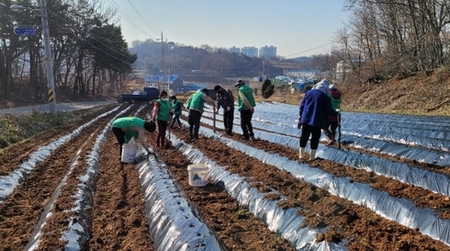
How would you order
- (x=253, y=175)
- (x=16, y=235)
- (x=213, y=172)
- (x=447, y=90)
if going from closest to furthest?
(x=16, y=235) < (x=253, y=175) < (x=213, y=172) < (x=447, y=90)

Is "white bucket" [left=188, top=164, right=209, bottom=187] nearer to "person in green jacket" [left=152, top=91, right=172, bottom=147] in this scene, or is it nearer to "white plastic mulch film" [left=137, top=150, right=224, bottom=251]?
"white plastic mulch film" [left=137, top=150, right=224, bottom=251]

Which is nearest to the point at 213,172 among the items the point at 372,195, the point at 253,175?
the point at 253,175

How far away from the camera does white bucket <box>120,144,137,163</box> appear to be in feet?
28.3

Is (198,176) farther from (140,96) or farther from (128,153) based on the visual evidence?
(140,96)

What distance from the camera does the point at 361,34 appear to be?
31.9 meters

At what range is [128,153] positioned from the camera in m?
8.66

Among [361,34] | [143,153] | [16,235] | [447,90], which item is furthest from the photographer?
[361,34]

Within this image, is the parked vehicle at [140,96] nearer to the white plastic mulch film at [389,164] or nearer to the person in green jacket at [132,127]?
the white plastic mulch film at [389,164]

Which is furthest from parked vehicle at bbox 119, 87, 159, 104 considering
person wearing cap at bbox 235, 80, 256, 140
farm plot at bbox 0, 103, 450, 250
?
farm plot at bbox 0, 103, 450, 250

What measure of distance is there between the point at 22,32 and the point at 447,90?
1877cm

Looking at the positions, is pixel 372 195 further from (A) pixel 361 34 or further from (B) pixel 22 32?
(A) pixel 361 34

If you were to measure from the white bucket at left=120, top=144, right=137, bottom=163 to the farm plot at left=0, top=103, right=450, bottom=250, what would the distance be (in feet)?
0.77

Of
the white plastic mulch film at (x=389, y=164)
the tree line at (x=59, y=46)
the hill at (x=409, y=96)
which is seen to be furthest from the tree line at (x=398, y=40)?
the tree line at (x=59, y=46)

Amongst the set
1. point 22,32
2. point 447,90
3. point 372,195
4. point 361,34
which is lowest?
point 372,195
